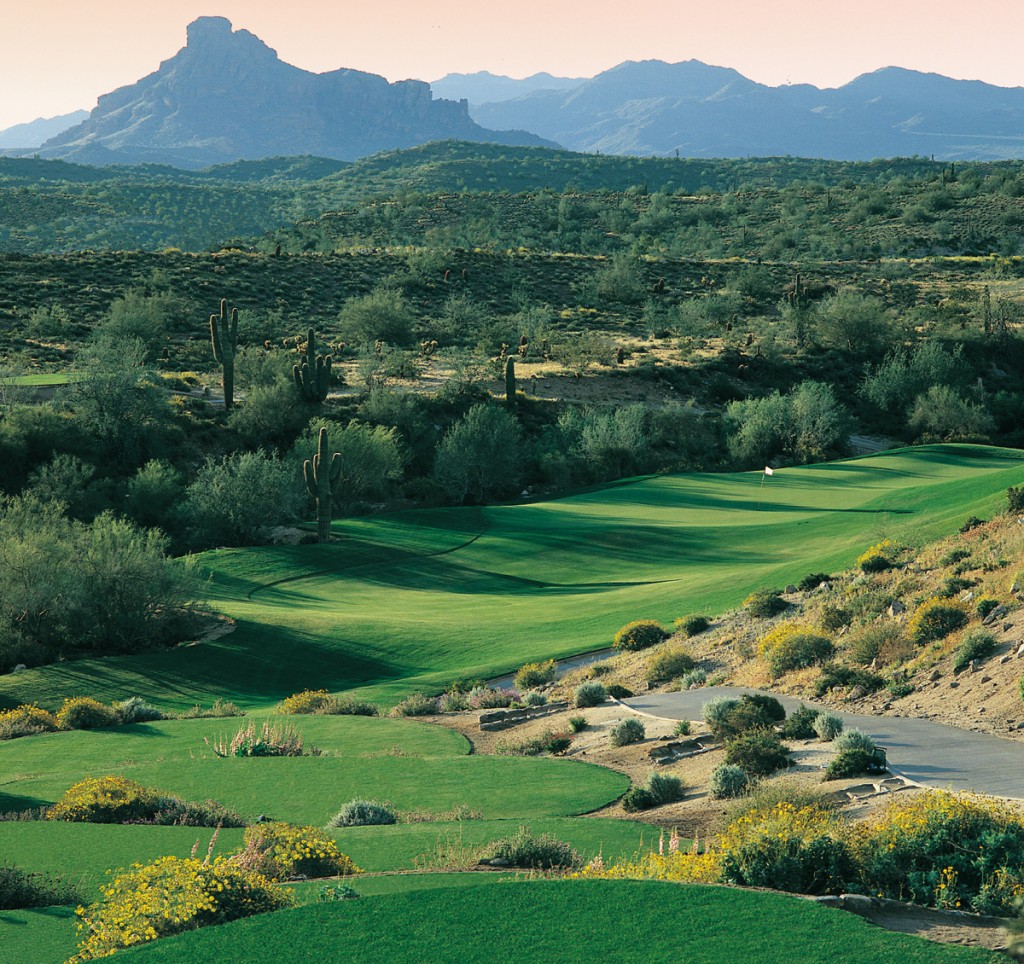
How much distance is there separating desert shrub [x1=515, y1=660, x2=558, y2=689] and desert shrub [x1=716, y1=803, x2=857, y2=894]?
1595 centimetres

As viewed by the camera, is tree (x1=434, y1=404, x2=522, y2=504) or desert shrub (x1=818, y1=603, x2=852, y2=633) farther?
tree (x1=434, y1=404, x2=522, y2=504)

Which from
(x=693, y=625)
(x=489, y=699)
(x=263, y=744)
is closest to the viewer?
(x=263, y=744)

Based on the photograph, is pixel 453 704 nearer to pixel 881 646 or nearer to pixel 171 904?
pixel 881 646

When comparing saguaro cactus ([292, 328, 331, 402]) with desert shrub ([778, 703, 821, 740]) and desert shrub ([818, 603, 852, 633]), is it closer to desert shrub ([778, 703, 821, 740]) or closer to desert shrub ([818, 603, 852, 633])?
desert shrub ([818, 603, 852, 633])

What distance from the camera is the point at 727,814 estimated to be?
1548 centimetres

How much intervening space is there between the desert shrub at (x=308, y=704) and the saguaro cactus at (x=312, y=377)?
1270 inches

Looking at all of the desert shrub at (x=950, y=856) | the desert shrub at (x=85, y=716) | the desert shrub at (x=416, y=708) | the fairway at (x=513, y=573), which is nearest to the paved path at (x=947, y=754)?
the desert shrub at (x=950, y=856)

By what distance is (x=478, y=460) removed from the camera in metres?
53.7

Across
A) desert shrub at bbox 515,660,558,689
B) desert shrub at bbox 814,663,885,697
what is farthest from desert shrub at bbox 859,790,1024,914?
desert shrub at bbox 515,660,558,689

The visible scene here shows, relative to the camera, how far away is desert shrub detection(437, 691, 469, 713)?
26.8 m

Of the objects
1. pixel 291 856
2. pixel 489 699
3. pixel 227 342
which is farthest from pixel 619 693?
pixel 227 342

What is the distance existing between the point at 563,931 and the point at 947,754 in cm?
897

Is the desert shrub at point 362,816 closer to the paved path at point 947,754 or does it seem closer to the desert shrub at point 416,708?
the paved path at point 947,754

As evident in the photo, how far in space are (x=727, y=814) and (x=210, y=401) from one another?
48931 millimetres
